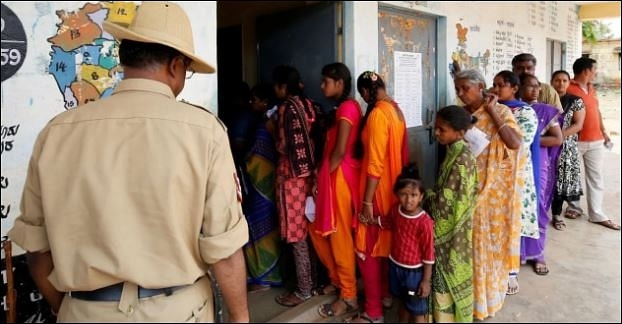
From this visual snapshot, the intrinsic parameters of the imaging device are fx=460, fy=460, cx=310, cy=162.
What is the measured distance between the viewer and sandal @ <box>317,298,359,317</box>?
2.62 m

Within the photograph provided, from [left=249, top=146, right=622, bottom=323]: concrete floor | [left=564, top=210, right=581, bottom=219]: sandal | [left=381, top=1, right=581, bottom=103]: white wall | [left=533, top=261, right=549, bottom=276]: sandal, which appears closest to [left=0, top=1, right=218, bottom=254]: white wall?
[left=249, top=146, right=622, bottom=323]: concrete floor

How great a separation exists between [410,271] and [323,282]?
0.84 m

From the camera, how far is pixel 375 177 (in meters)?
2.40

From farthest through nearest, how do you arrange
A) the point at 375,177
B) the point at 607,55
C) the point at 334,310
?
the point at 607,55 → the point at 334,310 → the point at 375,177

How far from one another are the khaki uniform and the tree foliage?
9696mm

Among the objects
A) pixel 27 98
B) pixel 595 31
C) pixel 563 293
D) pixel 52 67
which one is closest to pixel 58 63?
pixel 52 67

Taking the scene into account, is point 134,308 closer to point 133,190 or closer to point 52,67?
point 133,190

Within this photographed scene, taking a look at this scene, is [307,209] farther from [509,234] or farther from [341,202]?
[509,234]

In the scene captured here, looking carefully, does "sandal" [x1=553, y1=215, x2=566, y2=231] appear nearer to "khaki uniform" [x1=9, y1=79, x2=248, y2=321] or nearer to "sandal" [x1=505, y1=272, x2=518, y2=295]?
"sandal" [x1=505, y1=272, x2=518, y2=295]

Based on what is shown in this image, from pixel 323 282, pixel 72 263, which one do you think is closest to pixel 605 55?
pixel 323 282

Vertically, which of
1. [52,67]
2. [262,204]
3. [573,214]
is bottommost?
[573,214]

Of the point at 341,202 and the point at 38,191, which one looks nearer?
the point at 38,191

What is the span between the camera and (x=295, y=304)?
8.88ft

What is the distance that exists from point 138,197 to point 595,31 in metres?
10.9
